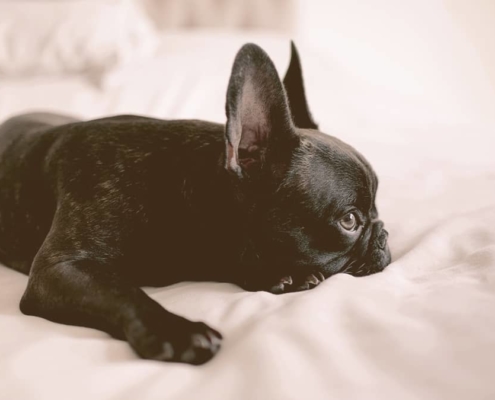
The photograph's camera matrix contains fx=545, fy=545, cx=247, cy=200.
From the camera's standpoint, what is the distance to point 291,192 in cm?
117

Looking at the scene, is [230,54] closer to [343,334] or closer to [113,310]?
[113,310]

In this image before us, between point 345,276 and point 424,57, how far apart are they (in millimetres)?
3349

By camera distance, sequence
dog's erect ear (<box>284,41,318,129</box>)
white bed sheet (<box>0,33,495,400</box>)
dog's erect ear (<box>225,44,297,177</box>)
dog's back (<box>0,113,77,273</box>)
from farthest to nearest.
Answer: dog's erect ear (<box>284,41,318,129</box>) < dog's back (<box>0,113,77,273</box>) < dog's erect ear (<box>225,44,297,177</box>) < white bed sheet (<box>0,33,495,400</box>)

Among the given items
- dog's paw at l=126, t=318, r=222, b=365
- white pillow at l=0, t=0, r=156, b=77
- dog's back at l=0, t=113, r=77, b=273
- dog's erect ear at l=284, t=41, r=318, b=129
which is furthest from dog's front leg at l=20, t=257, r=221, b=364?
white pillow at l=0, t=0, r=156, b=77

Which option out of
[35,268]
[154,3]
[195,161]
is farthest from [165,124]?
[154,3]

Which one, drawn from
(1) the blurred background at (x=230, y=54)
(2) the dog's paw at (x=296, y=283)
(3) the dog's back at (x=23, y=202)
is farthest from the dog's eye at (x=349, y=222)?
(1) the blurred background at (x=230, y=54)

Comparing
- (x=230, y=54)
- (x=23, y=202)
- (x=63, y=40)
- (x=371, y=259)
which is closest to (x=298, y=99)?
(x=371, y=259)

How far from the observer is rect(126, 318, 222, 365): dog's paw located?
84 centimetres

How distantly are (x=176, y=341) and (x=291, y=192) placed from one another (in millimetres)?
443

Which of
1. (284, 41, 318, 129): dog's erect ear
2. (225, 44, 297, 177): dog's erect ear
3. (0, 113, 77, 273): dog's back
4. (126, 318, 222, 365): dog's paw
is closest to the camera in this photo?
(126, 318, 222, 365): dog's paw

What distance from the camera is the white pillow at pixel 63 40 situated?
2637mm

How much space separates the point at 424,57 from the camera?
13.2 feet

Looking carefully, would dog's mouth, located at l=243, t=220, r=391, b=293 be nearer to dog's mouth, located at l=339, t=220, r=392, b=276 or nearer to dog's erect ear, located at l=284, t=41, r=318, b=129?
dog's mouth, located at l=339, t=220, r=392, b=276

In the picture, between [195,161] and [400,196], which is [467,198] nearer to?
[400,196]
